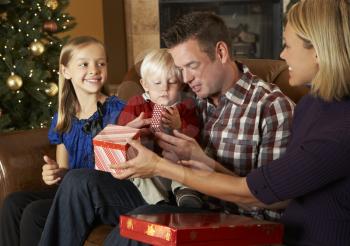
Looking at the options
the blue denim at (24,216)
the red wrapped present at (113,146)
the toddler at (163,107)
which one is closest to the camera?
the red wrapped present at (113,146)

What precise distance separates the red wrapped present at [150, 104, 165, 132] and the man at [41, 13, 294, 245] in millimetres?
124

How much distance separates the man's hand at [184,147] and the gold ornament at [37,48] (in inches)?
69.2

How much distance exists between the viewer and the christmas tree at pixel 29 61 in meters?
3.35

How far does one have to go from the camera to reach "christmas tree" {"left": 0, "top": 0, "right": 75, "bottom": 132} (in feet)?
11.0

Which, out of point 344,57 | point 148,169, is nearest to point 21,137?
point 148,169

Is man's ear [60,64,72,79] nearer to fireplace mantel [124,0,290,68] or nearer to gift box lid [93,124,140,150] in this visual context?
gift box lid [93,124,140,150]

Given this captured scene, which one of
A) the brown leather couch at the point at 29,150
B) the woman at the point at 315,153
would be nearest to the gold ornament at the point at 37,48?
the brown leather couch at the point at 29,150

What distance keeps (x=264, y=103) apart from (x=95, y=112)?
2.22 ft

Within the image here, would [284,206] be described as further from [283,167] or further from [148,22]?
[148,22]

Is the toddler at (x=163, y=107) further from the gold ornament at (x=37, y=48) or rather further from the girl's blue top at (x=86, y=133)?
the gold ornament at (x=37, y=48)

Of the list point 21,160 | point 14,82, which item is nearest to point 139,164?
point 21,160

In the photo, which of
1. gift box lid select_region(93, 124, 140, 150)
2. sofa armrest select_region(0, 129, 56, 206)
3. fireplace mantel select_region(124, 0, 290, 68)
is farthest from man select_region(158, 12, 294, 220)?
fireplace mantel select_region(124, 0, 290, 68)

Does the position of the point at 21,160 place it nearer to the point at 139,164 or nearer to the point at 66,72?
the point at 66,72

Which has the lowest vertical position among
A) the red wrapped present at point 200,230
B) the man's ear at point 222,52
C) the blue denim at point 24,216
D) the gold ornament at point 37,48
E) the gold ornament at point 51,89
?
the blue denim at point 24,216
